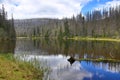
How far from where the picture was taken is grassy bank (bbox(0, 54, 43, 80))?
610 inches

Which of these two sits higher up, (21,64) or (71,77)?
(21,64)

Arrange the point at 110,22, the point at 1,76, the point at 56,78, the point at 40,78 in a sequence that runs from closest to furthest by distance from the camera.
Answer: the point at 1,76 < the point at 40,78 < the point at 56,78 < the point at 110,22

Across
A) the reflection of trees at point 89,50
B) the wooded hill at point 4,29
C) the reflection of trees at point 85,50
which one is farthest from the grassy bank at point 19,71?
the wooded hill at point 4,29

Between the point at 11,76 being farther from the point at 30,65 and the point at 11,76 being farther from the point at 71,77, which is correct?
the point at 71,77

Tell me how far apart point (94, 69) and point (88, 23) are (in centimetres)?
16350

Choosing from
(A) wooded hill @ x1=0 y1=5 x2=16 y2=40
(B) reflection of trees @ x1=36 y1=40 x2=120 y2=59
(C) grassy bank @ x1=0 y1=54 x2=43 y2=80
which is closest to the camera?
(C) grassy bank @ x1=0 y1=54 x2=43 y2=80

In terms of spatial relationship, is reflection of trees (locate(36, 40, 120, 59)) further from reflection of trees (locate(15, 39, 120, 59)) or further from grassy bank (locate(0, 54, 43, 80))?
grassy bank (locate(0, 54, 43, 80))

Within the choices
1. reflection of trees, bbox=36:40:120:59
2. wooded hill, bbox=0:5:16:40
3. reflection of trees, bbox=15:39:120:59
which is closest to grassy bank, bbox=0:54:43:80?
reflection of trees, bbox=15:39:120:59

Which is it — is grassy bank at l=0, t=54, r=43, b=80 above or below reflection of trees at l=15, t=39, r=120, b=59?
above

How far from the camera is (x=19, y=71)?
17.8m

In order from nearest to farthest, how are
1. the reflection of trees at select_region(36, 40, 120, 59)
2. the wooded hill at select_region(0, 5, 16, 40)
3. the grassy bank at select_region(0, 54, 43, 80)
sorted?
the grassy bank at select_region(0, 54, 43, 80), the reflection of trees at select_region(36, 40, 120, 59), the wooded hill at select_region(0, 5, 16, 40)

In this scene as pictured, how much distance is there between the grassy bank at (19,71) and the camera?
15506 millimetres

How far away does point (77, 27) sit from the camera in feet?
607

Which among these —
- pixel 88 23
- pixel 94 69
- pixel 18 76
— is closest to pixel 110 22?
pixel 88 23
